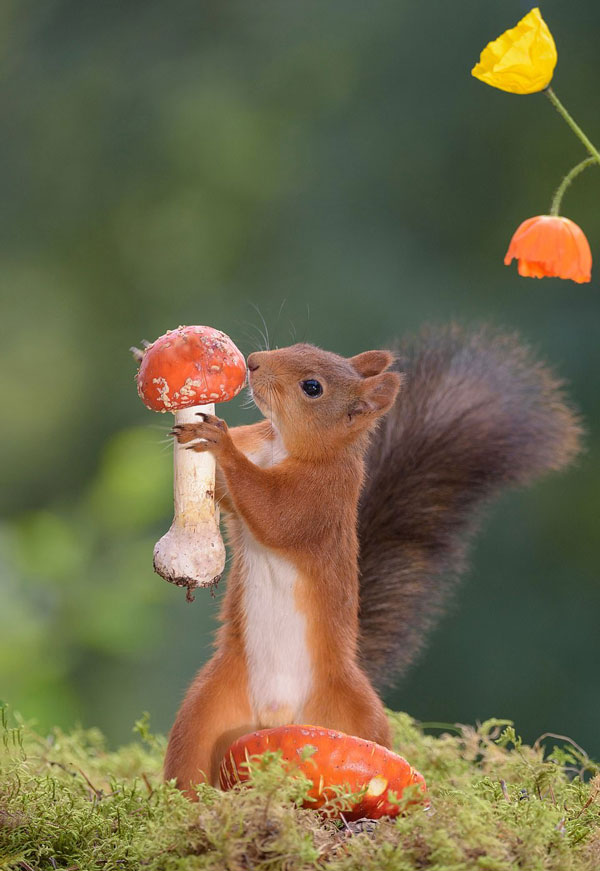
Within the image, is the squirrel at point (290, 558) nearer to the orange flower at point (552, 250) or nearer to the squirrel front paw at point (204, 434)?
the squirrel front paw at point (204, 434)

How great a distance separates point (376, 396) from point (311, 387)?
10cm

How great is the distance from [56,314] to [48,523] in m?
1.72

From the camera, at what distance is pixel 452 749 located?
2135 mm

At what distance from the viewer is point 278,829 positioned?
48.9 inches

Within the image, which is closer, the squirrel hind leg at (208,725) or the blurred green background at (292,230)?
the squirrel hind leg at (208,725)

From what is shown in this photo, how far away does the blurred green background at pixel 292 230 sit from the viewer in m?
3.55

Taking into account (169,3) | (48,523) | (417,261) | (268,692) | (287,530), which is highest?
(169,3)

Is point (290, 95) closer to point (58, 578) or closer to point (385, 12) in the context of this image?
point (385, 12)

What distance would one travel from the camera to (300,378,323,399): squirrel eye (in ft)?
5.42

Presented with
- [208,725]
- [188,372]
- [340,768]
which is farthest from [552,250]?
[208,725]

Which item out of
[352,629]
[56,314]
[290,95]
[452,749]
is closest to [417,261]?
[290,95]

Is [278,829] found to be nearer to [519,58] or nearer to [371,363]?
[371,363]

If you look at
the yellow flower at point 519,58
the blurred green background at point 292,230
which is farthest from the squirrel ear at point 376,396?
the blurred green background at point 292,230

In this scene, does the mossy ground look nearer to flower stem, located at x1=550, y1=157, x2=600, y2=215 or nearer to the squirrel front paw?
the squirrel front paw
